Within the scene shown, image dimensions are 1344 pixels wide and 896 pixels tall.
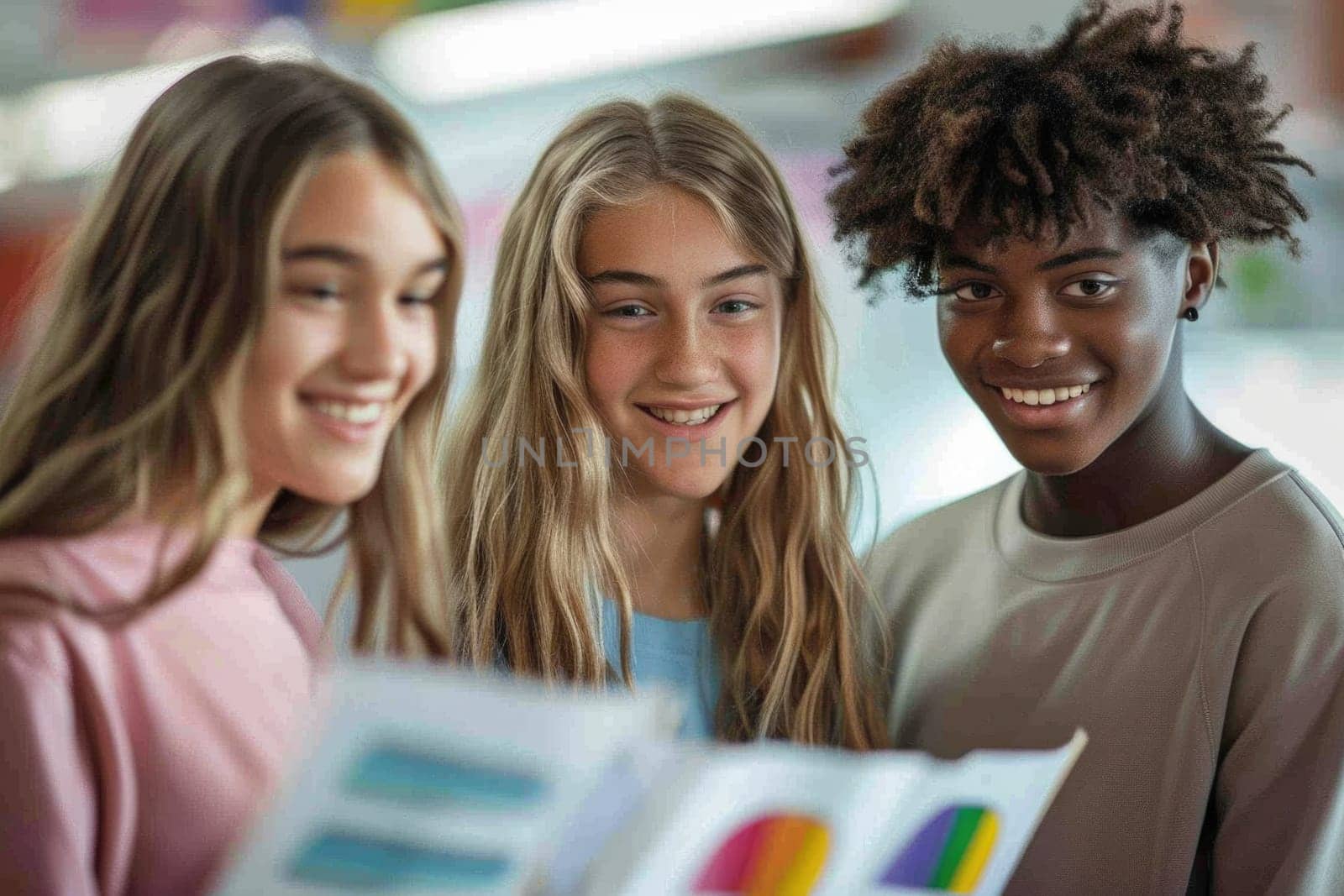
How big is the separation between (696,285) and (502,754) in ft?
1.71

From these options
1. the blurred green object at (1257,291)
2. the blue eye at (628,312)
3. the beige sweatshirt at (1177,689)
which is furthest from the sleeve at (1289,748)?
the blurred green object at (1257,291)

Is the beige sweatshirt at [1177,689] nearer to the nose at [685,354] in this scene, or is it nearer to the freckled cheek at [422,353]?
the nose at [685,354]

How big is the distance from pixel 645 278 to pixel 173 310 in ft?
1.41

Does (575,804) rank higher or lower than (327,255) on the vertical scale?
lower

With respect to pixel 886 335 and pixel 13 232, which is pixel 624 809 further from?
pixel 886 335

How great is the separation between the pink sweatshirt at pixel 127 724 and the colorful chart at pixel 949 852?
13.5 inches

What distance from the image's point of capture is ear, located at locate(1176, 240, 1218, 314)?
110cm

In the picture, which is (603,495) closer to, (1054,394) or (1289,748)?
(1054,394)

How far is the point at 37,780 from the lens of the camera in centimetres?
65

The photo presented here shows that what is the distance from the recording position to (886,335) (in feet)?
6.71

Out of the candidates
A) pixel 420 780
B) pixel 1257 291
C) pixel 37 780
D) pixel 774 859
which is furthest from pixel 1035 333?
pixel 1257 291

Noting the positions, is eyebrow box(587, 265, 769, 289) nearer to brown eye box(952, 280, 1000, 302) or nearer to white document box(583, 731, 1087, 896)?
brown eye box(952, 280, 1000, 302)

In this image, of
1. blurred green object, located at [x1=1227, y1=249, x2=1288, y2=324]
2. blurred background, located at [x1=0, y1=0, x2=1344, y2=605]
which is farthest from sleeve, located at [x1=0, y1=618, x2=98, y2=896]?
blurred green object, located at [x1=1227, y1=249, x2=1288, y2=324]

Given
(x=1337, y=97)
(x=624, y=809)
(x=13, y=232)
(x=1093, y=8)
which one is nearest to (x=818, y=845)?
(x=624, y=809)
